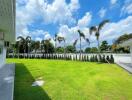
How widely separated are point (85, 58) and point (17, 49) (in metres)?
21.2

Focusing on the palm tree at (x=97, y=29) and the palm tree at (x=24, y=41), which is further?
the palm tree at (x=24, y=41)

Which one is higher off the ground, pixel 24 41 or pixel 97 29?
pixel 24 41

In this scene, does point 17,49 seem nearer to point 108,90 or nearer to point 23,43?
point 23,43

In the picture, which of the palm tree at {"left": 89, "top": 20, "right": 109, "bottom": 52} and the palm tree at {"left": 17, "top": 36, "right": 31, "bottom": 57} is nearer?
the palm tree at {"left": 89, "top": 20, "right": 109, "bottom": 52}

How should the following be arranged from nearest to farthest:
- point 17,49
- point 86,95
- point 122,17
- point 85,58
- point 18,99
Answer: point 18,99 < point 86,95 < point 85,58 < point 122,17 < point 17,49

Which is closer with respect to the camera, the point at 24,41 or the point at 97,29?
the point at 97,29

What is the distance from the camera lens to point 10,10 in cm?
696

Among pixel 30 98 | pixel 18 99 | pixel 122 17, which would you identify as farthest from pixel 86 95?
pixel 122 17

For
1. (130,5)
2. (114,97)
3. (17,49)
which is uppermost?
(130,5)

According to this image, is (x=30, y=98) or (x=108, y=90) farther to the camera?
(x=108, y=90)

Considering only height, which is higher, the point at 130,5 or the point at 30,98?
the point at 130,5

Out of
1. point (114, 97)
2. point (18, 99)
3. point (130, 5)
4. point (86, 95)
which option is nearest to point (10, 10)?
point (18, 99)

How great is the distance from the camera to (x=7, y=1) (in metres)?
5.75

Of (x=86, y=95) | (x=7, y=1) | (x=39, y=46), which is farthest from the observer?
(x=39, y=46)
